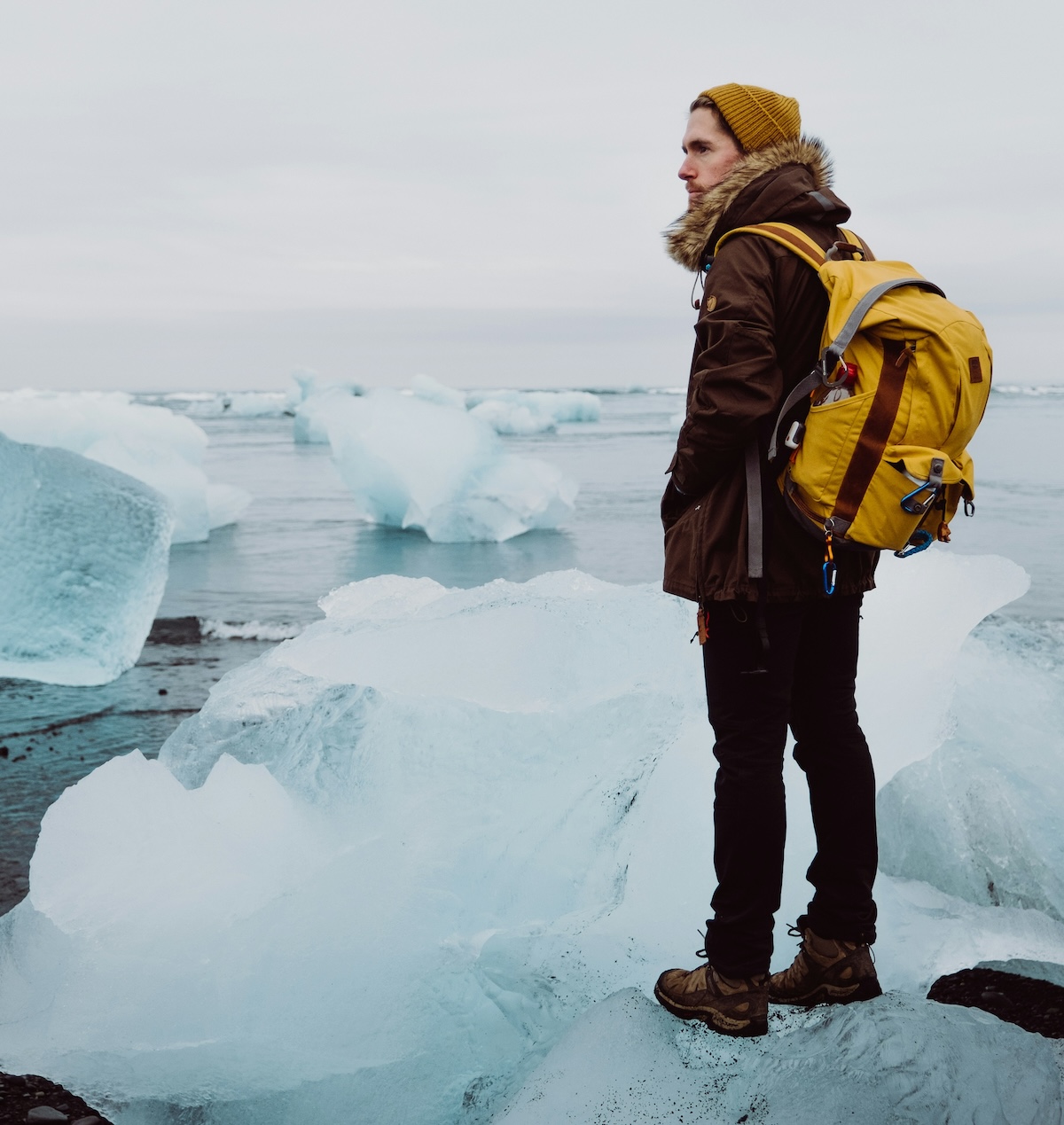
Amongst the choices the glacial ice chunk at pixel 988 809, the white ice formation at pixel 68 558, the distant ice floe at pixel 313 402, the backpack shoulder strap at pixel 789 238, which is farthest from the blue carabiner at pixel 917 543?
the distant ice floe at pixel 313 402

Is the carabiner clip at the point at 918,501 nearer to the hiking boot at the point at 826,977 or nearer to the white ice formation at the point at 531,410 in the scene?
the hiking boot at the point at 826,977

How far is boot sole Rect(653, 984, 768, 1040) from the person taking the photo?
1904 millimetres

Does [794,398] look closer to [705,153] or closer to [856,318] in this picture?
[856,318]

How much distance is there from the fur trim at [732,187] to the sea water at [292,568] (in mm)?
1904

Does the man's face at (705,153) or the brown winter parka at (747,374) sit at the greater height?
the man's face at (705,153)

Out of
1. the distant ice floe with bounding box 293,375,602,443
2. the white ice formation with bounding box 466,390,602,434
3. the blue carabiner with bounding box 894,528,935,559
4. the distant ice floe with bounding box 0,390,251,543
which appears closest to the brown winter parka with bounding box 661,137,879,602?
the blue carabiner with bounding box 894,528,935,559

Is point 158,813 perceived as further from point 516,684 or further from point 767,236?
point 767,236

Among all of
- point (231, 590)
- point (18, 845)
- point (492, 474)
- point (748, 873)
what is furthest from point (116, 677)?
point (492, 474)

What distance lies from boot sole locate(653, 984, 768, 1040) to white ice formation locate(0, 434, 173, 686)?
3556 mm

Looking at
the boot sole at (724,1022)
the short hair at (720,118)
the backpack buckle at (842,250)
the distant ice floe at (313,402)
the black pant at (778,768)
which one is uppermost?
the short hair at (720,118)

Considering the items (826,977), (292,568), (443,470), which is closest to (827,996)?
(826,977)

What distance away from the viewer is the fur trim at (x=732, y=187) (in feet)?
6.24

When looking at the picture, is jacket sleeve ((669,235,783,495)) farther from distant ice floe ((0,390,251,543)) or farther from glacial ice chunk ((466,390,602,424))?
glacial ice chunk ((466,390,602,424))

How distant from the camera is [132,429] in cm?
1133
